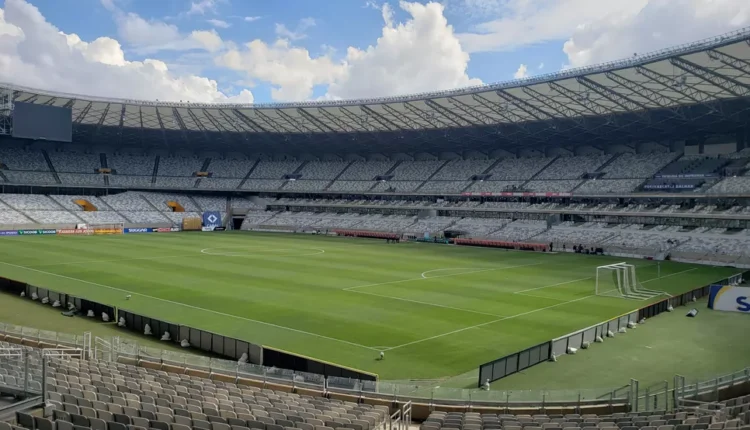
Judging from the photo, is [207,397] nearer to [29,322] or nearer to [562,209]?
[29,322]

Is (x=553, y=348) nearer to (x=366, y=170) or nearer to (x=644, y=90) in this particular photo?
(x=644, y=90)

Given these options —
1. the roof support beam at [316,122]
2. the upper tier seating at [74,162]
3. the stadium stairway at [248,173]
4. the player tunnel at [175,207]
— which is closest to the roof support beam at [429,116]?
the roof support beam at [316,122]

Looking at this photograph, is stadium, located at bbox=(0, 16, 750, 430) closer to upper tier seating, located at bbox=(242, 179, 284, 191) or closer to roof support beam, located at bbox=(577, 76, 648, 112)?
roof support beam, located at bbox=(577, 76, 648, 112)

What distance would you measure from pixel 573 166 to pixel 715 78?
30.7m

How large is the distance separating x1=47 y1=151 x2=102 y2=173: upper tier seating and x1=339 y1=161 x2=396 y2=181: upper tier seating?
1629 inches

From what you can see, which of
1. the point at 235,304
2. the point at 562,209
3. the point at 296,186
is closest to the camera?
the point at 235,304

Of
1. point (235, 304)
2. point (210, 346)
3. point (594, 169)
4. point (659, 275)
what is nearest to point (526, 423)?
point (210, 346)

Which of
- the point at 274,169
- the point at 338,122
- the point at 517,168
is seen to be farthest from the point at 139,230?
the point at 517,168

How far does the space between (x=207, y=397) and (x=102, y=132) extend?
91.1 metres

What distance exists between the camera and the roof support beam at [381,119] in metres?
75.5

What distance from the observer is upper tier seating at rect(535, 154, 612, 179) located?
78.9m

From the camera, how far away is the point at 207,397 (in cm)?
1333

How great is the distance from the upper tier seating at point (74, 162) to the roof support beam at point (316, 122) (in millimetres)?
40002

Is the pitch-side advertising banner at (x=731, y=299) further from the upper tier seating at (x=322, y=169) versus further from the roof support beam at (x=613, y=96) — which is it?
the upper tier seating at (x=322, y=169)
